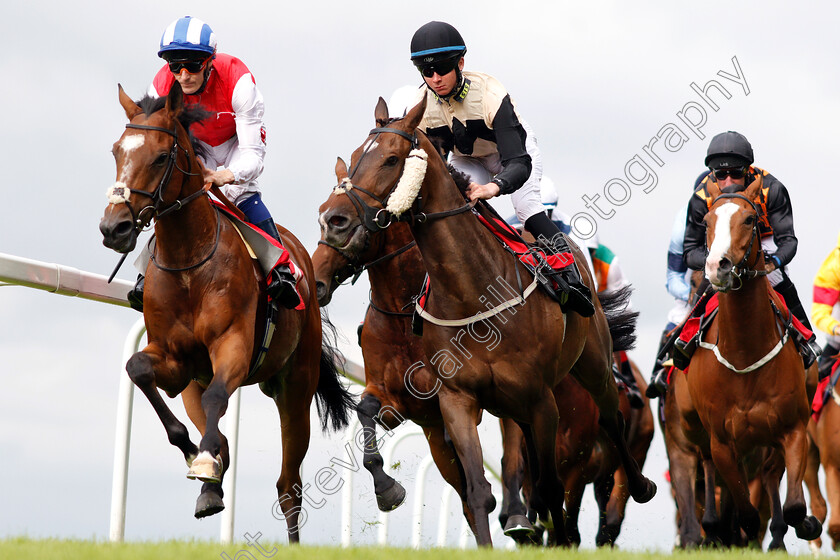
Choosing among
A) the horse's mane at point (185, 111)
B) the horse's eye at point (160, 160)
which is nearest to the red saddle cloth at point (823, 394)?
the horse's mane at point (185, 111)

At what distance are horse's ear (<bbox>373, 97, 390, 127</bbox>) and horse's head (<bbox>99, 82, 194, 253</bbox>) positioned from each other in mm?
995

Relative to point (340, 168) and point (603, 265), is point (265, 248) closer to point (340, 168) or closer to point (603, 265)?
point (340, 168)

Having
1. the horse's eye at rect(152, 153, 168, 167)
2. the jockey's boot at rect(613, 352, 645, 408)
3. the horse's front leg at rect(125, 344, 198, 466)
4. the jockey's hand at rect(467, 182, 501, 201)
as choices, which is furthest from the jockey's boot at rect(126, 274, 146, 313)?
the jockey's boot at rect(613, 352, 645, 408)

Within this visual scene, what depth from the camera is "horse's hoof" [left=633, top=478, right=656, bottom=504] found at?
8.20m

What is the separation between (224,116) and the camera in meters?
7.01

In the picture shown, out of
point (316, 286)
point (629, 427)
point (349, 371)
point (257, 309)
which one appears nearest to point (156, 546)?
point (257, 309)

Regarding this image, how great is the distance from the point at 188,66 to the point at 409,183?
1769 mm

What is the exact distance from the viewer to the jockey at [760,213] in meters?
7.93

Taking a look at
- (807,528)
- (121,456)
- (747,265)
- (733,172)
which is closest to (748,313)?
(747,265)

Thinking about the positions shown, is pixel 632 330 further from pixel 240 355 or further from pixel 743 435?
pixel 240 355

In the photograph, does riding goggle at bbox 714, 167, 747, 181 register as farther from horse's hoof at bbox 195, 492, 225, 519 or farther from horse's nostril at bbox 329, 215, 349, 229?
horse's hoof at bbox 195, 492, 225, 519

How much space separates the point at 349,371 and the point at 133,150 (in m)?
4.23

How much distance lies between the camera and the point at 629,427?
10.3 metres

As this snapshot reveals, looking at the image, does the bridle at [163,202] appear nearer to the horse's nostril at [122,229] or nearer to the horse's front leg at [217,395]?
the horse's nostril at [122,229]
